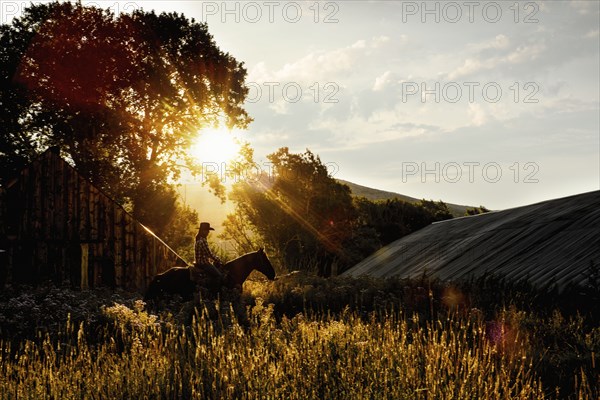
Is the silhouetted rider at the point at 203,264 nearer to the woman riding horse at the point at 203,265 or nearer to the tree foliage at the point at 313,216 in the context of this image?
the woman riding horse at the point at 203,265

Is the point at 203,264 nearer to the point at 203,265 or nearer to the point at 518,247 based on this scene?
the point at 203,265

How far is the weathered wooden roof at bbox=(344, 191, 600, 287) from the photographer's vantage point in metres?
15.4

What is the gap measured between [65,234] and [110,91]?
1229 centimetres

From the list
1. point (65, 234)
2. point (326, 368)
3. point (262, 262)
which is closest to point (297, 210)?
point (65, 234)

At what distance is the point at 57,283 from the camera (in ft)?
81.6

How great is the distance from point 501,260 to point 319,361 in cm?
1281

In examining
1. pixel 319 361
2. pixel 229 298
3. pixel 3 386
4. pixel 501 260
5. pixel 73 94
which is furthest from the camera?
pixel 73 94

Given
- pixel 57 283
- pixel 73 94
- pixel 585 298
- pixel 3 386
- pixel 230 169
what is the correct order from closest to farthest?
pixel 3 386 → pixel 585 298 → pixel 57 283 → pixel 73 94 → pixel 230 169

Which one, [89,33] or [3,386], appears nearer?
[3,386]

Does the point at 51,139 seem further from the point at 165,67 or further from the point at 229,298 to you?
the point at 229,298

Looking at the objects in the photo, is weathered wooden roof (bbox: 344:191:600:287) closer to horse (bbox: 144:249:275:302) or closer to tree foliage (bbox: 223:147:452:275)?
horse (bbox: 144:249:275:302)

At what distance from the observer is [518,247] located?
18.2m

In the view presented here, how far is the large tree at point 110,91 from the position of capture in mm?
33938

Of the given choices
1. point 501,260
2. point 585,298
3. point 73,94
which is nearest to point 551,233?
point 501,260
